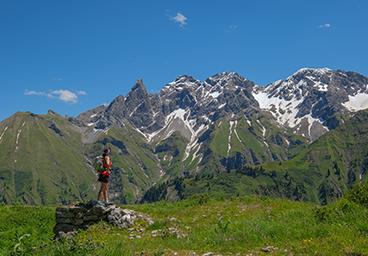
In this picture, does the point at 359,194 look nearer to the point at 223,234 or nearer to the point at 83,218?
the point at 223,234

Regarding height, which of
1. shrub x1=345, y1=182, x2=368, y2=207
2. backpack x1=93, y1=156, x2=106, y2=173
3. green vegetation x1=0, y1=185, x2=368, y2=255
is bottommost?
green vegetation x1=0, y1=185, x2=368, y2=255

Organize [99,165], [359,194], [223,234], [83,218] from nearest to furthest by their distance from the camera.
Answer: [223,234], [359,194], [83,218], [99,165]

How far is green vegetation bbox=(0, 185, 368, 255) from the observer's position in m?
9.61

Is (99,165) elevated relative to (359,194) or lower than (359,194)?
elevated

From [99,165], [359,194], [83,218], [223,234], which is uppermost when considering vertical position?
[99,165]

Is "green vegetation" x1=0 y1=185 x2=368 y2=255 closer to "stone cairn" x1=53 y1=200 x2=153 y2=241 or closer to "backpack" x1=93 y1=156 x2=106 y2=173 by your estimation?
"stone cairn" x1=53 y1=200 x2=153 y2=241

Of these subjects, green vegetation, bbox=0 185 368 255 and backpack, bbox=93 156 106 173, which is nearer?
green vegetation, bbox=0 185 368 255

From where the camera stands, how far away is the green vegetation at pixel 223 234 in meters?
9.61

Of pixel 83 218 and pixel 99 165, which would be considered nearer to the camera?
pixel 83 218

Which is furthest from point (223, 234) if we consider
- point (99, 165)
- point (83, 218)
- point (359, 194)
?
point (99, 165)

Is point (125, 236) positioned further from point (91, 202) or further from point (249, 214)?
point (249, 214)

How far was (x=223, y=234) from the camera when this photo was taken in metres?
13.8

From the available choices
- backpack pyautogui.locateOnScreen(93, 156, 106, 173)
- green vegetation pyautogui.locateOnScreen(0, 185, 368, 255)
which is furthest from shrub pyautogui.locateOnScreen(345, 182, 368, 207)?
backpack pyautogui.locateOnScreen(93, 156, 106, 173)

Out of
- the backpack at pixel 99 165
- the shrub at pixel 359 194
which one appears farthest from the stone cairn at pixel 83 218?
the shrub at pixel 359 194
